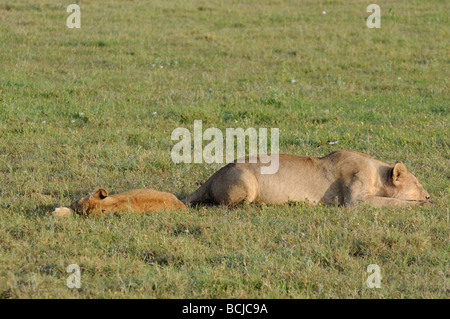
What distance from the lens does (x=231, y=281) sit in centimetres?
532

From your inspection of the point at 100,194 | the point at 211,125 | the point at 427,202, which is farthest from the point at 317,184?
the point at 211,125

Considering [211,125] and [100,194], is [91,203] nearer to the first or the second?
[100,194]

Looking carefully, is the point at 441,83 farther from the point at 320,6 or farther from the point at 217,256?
the point at 217,256

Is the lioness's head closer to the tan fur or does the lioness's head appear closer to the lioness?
the lioness

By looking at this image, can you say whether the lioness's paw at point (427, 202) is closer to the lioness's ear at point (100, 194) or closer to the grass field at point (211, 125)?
the grass field at point (211, 125)

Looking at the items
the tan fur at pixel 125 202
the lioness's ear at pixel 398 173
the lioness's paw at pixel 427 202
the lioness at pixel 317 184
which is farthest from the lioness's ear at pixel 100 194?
the lioness's paw at pixel 427 202

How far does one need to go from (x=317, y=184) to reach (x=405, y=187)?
1100 mm

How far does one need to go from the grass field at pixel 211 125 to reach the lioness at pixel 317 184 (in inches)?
10.4

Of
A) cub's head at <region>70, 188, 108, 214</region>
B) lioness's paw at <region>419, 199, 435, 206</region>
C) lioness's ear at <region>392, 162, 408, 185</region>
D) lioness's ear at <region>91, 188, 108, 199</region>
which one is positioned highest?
lioness's ear at <region>392, 162, 408, 185</region>

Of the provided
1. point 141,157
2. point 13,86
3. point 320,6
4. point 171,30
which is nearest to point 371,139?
point 141,157

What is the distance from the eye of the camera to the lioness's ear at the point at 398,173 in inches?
297

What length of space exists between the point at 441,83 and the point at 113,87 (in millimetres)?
7510

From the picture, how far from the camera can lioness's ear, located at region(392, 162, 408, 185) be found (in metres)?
7.55

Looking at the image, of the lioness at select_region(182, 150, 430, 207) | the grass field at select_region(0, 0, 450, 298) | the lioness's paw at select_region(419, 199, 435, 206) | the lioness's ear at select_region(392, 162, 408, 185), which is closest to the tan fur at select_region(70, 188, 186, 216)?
the grass field at select_region(0, 0, 450, 298)
